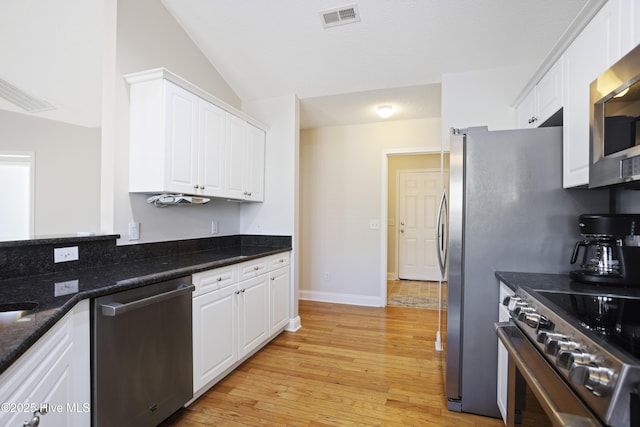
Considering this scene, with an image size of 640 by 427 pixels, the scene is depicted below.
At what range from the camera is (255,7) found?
246 cm

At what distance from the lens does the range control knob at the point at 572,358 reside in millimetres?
791

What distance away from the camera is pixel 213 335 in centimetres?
208

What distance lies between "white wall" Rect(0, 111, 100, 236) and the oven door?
2.74m

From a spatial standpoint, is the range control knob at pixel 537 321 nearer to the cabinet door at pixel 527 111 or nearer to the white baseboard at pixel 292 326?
the cabinet door at pixel 527 111

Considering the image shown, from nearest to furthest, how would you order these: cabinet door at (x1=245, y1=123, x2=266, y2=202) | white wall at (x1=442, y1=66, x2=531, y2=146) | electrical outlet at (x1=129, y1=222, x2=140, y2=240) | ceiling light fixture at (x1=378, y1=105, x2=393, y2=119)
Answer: electrical outlet at (x1=129, y1=222, x2=140, y2=240) < white wall at (x1=442, y1=66, x2=531, y2=146) < cabinet door at (x1=245, y1=123, x2=266, y2=202) < ceiling light fixture at (x1=378, y1=105, x2=393, y2=119)

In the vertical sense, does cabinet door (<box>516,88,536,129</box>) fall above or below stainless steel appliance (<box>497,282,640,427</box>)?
A: above

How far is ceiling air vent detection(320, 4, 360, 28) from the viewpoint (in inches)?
94.1

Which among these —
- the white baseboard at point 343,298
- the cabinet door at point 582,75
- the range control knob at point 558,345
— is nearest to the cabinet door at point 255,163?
the white baseboard at point 343,298

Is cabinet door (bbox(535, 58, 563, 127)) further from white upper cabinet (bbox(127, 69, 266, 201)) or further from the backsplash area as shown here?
the backsplash area

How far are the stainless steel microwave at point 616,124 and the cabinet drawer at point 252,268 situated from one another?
2.20m

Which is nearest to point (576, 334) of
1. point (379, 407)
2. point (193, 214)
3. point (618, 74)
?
point (618, 74)

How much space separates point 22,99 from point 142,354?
2018 millimetres

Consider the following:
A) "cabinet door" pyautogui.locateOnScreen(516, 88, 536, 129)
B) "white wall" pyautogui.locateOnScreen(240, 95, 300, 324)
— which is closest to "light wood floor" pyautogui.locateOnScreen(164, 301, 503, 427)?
"white wall" pyautogui.locateOnScreen(240, 95, 300, 324)

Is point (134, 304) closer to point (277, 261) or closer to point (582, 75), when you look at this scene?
point (277, 261)
